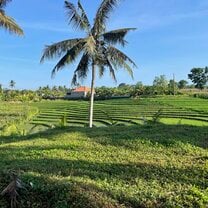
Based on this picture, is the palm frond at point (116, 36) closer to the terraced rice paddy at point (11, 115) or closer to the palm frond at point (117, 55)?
the palm frond at point (117, 55)

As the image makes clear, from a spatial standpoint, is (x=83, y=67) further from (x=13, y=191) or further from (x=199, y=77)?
(x=199, y=77)

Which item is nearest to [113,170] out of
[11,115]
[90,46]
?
[90,46]

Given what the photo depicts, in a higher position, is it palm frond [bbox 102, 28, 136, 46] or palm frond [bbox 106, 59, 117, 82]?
palm frond [bbox 102, 28, 136, 46]

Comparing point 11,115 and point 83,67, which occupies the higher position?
point 83,67

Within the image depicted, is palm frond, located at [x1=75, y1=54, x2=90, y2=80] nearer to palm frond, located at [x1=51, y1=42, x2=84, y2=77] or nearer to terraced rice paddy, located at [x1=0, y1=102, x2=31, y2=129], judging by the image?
palm frond, located at [x1=51, y1=42, x2=84, y2=77]

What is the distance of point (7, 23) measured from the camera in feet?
57.1

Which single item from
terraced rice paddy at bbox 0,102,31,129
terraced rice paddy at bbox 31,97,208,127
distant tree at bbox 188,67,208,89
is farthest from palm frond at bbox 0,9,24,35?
distant tree at bbox 188,67,208,89

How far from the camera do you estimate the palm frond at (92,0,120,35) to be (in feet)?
52.0

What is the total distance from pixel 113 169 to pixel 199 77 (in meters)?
81.2

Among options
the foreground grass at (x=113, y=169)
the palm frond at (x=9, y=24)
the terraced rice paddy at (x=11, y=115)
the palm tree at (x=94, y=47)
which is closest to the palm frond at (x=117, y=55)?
the palm tree at (x=94, y=47)

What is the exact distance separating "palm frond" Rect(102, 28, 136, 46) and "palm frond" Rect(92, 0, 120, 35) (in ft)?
1.15

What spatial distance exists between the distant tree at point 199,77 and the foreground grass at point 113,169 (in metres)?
76.0

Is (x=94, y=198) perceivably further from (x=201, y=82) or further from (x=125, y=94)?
(x=201, y=82)

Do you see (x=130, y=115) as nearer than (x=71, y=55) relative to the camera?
No
